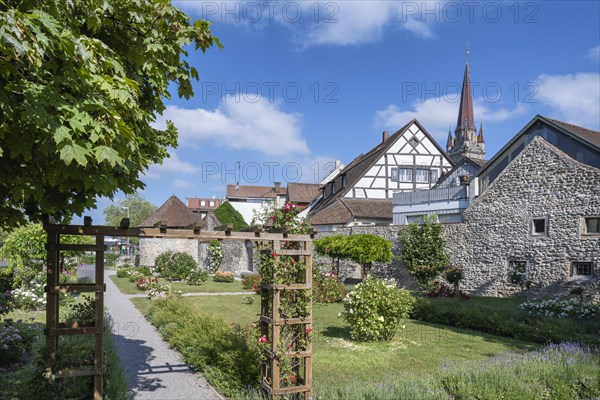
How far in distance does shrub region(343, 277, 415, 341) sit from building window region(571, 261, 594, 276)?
29.5 ft

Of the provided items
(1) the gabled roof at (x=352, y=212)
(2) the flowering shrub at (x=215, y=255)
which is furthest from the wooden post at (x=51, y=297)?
(2) the flowering shrub at (x=215, y=255)

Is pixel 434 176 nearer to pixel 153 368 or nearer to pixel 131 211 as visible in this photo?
pixel 153 368

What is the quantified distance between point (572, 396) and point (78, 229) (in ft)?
22.9

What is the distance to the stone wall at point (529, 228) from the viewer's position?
16438 millimetres

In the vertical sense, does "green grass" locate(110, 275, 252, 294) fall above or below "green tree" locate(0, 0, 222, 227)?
below

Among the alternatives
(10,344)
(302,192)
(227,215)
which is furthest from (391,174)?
(10,344)

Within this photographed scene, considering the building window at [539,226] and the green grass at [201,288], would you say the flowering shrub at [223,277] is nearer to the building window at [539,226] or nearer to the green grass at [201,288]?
the green grass at [201,288]

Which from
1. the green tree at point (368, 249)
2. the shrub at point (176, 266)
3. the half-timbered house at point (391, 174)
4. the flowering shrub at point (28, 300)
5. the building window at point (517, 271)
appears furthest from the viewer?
the half-timbered house at point (391, 174)

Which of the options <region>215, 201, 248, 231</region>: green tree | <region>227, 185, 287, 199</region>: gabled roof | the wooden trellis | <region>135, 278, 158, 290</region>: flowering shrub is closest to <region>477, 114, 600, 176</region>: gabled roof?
the wooden trellis

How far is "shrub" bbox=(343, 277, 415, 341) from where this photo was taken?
10.7 m

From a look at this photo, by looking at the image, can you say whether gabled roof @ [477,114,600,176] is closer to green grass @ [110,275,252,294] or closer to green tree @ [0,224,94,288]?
green grass @ [110,275,252,294]

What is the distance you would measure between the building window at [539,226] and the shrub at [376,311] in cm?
934

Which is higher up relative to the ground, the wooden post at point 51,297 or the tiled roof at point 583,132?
the tiled roof at point 583,132

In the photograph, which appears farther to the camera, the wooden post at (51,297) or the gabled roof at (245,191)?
the gabled roof at (245,191)
